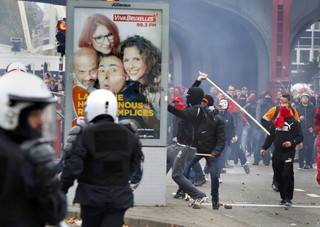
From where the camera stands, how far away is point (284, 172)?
12867mm

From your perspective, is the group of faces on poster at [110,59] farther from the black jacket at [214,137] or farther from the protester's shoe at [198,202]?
the black jacket at [214,137]

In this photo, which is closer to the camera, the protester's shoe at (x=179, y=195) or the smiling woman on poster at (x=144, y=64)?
the smiling woman on poster at (x=144, y=64)

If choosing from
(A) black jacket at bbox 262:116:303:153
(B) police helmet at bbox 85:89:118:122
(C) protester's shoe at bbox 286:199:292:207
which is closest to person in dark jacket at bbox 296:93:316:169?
(A) black jacket at bbox 262:116:303:153

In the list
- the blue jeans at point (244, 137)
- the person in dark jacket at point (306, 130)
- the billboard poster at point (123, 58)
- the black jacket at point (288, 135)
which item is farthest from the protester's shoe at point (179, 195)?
the blue jeans at point (244, 137)

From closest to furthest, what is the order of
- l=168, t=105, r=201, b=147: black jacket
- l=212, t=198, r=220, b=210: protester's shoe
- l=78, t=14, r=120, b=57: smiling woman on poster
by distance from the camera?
l=78, t=14, r=120, b=57: smiling woman on poster → l=212, t=198, r=220, b=210: protester's shoe → l=168, t=105, r=201, b=147: black jacket

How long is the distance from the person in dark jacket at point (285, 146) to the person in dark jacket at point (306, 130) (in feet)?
24.7

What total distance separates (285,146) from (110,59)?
3.46 m

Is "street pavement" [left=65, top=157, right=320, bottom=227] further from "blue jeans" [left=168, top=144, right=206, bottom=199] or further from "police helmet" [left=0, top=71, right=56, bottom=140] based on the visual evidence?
"police helmet" [left=0, top=71, right=56, bottom=140]

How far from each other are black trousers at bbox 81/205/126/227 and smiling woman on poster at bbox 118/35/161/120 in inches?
201

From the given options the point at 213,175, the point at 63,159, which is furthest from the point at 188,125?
the point at 63,159

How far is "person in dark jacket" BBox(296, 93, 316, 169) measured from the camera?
20.5 meters

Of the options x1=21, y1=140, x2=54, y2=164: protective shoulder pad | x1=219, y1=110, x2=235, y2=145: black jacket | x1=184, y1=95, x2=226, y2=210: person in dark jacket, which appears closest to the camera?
x1=21, y1=140, x2=54, y2=164: protective shoulder pad

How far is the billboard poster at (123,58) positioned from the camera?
35.7 feet

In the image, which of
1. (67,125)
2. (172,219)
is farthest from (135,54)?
(172,219)
